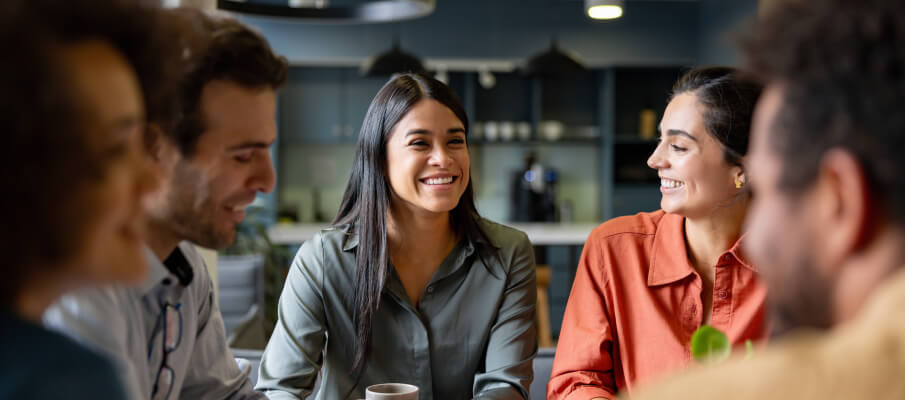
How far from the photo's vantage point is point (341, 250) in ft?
5.99

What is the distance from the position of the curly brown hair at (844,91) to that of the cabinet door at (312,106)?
21.4ft

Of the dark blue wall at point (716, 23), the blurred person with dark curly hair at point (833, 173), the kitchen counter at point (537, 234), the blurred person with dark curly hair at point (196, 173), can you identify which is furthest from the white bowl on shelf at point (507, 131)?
the blurred person with dark curly hair at point (833, 173)

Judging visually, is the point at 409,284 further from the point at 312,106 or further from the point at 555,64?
the point at 312,106

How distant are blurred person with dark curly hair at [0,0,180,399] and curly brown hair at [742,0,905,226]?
59cm

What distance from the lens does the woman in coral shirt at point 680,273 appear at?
1.64 m

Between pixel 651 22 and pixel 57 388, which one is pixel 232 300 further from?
pixel 651 22

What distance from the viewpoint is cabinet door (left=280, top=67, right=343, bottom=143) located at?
698cm

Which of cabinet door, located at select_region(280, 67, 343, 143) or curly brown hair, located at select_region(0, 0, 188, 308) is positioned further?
cabinet door, located at select_region(280, 67, 343, 143)

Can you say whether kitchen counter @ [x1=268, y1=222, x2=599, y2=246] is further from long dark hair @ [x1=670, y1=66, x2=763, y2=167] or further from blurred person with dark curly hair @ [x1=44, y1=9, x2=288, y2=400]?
blurred person with dark curly hair @ [x1=44, y1=9, x2=288, y2=400]

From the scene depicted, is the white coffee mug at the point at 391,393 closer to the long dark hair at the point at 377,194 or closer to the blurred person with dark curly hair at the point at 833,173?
the long dark hair at the point at 377,194

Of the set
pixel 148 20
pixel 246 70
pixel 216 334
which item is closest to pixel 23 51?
pixel 148 20

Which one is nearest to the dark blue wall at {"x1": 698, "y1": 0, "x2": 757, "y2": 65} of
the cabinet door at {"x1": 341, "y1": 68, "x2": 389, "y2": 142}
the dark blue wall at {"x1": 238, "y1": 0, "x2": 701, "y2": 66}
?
the dark blue wall at {"x1": 238, "y1": 0, "x2": 701, "y2": 66}

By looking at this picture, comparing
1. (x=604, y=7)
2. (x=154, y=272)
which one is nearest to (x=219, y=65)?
(x=154, y=272)

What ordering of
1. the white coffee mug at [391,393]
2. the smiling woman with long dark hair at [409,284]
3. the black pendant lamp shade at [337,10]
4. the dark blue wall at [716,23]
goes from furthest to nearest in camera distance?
1. the dark blue wall at [716,23]
2. the black pendant lamp shade at [337,10]
3. the smiling woman with long dark hair at [409,284]
4. the white coffee mug at [391,393]
